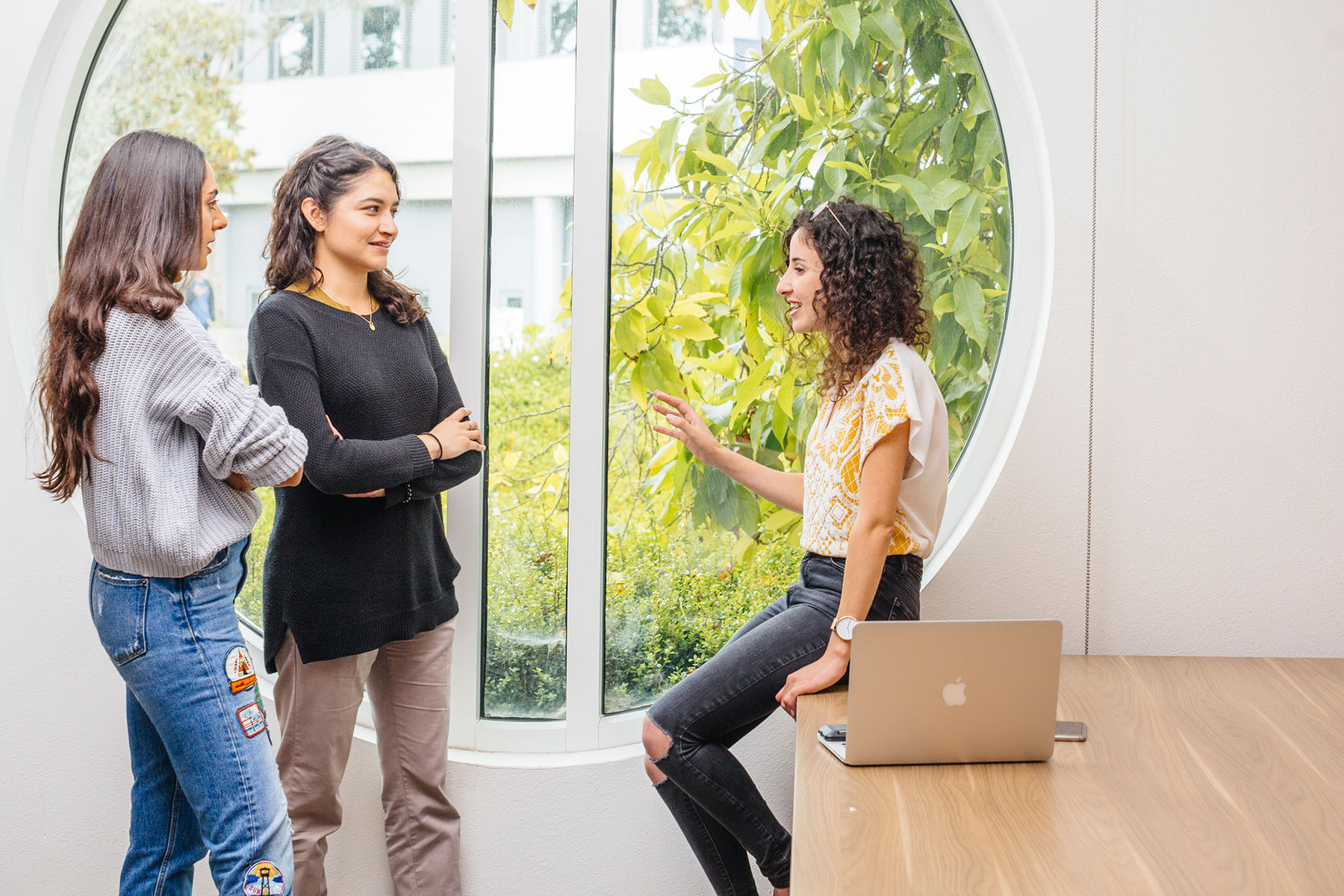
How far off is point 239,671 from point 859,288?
1.23 meters

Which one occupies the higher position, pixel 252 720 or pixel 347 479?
pixel 347 479

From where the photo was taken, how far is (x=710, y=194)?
2205 millimetres

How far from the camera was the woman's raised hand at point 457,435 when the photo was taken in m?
1.86

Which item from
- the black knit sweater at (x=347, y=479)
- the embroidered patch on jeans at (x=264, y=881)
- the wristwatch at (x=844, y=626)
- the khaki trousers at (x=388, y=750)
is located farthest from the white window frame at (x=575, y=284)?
the embroidered patch on jeans at (x=264, y=881)

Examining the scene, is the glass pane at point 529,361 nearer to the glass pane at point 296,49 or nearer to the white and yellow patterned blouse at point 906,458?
the glass pane at point 296,49

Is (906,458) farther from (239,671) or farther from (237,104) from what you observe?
(237,104)

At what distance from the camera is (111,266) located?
55.5 inches

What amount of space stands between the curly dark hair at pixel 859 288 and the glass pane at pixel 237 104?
42.3 inches

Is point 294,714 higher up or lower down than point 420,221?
lower down

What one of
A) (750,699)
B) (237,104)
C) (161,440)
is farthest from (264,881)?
(237,104)

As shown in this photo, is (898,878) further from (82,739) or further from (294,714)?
(82,739)

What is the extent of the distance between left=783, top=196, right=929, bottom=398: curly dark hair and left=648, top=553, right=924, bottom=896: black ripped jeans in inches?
14.4

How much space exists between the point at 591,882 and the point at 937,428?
4.27 ft

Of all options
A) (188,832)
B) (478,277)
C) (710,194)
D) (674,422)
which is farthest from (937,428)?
(188,832)
